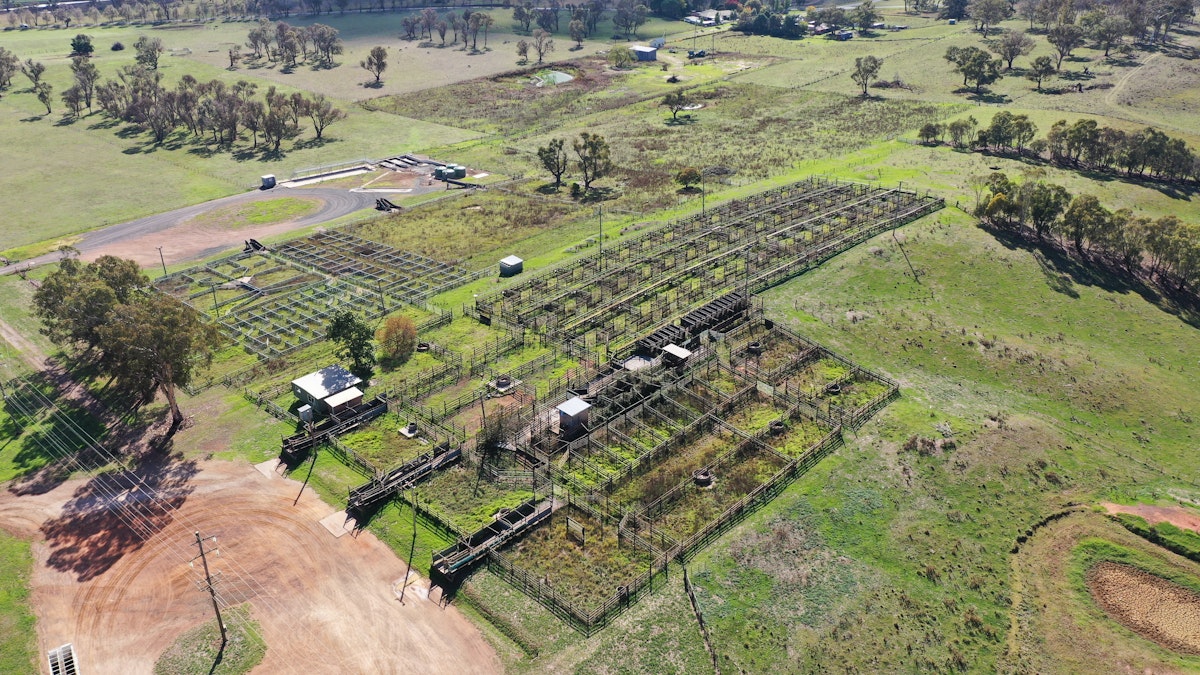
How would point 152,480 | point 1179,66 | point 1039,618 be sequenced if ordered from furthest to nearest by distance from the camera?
point 1179,66
point 152,480
point 1039,618

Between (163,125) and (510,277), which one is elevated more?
(163,125)

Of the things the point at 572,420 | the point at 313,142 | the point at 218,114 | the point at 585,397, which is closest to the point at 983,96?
the point at 313,142

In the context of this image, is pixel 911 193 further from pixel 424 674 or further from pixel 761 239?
pixel 424 674

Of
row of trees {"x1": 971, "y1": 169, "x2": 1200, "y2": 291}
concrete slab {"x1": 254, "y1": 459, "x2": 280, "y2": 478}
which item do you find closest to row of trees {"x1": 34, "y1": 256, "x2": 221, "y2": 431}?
concrete slab {"x1": 254, "y1": 459, "x2": 280, "y2": 478}

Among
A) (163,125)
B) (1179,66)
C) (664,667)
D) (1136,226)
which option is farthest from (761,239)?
(1179,66)

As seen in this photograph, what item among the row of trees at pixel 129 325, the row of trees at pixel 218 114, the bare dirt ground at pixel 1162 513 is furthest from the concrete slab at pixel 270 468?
the row of trees at pixel 218 114

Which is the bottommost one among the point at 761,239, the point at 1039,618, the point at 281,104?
the point at 1039,618

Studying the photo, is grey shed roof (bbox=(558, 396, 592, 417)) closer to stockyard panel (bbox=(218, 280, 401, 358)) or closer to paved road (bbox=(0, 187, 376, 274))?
stockyard panel (bbox=(218, 280, 401, 358))
